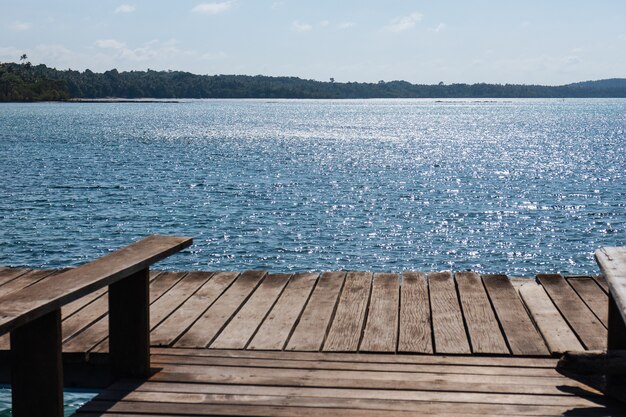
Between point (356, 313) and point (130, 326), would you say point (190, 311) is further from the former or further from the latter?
point (130, 326)

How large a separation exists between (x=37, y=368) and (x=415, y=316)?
3105 millimetres

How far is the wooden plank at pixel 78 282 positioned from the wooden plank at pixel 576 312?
8.63 ft

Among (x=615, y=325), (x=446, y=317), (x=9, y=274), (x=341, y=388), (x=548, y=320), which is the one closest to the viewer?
(x=615, y=325)

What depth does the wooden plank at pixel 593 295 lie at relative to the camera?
5.87 m

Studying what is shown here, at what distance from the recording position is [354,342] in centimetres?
523

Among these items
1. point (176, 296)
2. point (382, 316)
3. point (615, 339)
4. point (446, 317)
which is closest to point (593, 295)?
point (446, 317)

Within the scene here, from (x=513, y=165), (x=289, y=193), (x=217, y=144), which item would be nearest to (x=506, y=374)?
(x=289, y=193)

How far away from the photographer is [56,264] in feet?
65.9

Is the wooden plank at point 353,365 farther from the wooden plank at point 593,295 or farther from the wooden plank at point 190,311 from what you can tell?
the wooden plank at point 593,295

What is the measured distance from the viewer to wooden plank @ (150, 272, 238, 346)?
17.5ft

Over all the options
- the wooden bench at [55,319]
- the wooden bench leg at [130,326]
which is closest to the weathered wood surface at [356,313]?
the wooden bench leg at [130,326]

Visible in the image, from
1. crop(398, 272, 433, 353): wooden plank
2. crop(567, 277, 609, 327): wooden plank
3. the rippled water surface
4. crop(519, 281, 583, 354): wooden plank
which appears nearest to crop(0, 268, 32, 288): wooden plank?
crop(398, 272, 433, 353): wooden plank

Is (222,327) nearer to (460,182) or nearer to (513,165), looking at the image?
(460,182)

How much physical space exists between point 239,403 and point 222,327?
1.42 m
